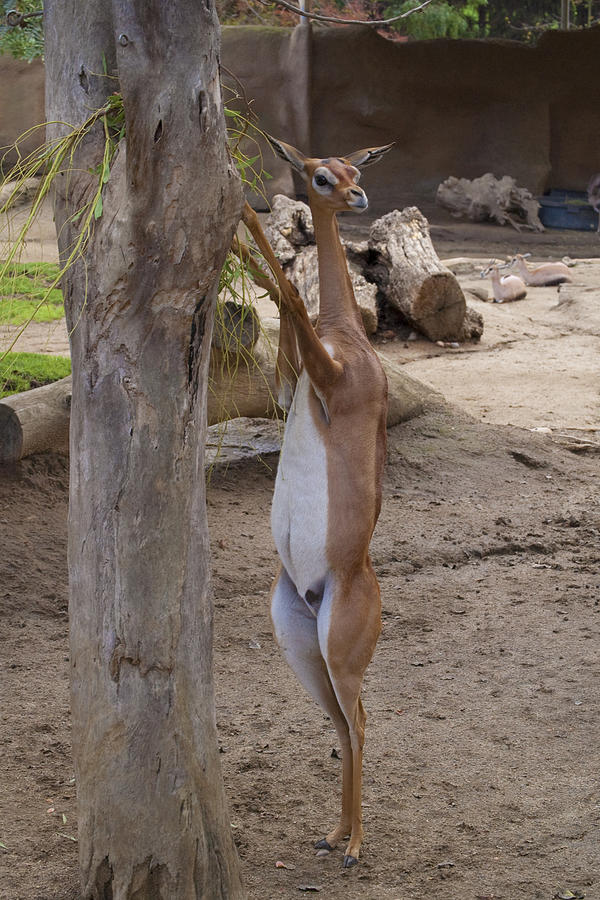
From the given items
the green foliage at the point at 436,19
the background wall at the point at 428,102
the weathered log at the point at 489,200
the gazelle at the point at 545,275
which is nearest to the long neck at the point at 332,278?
the gazelle at the point at 545,275

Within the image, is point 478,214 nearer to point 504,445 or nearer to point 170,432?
point 504,445

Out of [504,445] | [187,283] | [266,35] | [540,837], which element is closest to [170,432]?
[187,283]

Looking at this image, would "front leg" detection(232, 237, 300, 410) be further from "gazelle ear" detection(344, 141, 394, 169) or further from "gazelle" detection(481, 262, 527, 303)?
"gazelle" detection(481, 262, 527, 303)

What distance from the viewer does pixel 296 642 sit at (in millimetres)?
3484

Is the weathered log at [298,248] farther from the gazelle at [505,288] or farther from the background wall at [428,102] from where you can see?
the background wall at [428,102]

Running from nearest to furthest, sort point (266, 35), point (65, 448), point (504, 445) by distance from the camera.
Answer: point (65, 448) < point (504, 445) < point (266, 35)

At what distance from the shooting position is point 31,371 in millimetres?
7027

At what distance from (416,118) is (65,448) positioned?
15360 millimetres

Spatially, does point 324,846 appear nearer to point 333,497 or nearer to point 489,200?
point 333,497

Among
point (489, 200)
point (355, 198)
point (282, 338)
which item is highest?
point (489, 200)

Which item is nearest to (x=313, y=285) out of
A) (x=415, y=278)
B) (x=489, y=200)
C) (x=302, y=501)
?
(x=415, y=278)

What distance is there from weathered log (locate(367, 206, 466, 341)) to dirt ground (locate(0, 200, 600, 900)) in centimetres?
220

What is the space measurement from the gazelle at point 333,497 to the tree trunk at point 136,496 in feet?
1.78

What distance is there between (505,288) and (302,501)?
10482 mm
